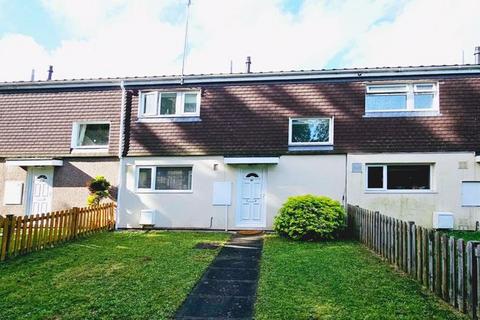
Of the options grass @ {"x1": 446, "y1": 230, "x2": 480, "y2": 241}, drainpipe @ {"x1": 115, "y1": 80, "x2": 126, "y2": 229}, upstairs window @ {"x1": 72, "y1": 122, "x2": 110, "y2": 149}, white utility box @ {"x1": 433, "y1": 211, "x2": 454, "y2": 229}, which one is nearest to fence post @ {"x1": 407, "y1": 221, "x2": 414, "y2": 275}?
grass @ {"x1": 446, "y1": 230, "x2": 480, "y2": 241}

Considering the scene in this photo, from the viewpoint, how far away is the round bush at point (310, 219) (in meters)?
10.3

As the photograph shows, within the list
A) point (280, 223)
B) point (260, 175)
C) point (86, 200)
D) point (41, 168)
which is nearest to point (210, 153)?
point (260, 175)

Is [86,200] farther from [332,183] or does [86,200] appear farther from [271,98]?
[332,183]

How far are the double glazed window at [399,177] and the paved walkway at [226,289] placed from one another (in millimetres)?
6107

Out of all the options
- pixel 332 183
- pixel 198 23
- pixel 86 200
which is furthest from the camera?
pixel 198 23

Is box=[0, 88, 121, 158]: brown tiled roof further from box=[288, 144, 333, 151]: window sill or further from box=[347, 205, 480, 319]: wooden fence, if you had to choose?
box=[347, 205, 480, 319]: wooden fence

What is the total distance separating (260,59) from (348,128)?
5.56 m

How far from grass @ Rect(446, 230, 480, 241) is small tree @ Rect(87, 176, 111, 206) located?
12369 mm

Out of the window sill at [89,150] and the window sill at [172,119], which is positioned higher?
the window sill at [172,119]

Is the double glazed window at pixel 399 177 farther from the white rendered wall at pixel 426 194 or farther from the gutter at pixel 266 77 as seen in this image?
the gutter at pixel 266 77

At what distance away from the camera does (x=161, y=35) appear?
49.0 feet

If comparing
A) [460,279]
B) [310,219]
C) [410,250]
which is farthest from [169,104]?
[460,279]

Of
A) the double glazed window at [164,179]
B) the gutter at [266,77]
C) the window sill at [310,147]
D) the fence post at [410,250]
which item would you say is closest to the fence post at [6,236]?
the double glazed window at [164,179]

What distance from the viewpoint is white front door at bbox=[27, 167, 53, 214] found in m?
14.1
